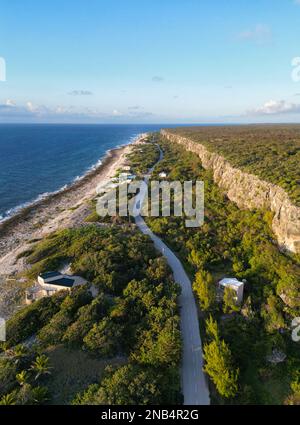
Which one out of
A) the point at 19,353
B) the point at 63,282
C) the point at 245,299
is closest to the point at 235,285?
the point at 245,299

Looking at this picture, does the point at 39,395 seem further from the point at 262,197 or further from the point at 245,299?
the point at 262,197

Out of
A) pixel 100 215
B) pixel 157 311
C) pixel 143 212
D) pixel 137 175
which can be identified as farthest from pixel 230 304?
pixel 137 175

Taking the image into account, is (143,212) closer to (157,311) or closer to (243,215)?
(243,215)

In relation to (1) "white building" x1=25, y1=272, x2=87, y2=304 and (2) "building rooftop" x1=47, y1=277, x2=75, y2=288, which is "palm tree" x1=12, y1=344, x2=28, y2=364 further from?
(2) "building rooftop" x1=47, y1=277, x2=75, y2=288

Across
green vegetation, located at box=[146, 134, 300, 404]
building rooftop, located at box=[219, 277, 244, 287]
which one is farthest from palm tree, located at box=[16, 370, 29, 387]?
building rooftop, located at box=[219, 277, 244, 287]

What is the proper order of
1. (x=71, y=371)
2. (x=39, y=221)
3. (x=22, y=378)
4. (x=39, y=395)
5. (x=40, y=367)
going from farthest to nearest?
(x=39, y=221), (x=71, y=371), (x=40, y=367), (x=22, y=378), (x=39, y=395)

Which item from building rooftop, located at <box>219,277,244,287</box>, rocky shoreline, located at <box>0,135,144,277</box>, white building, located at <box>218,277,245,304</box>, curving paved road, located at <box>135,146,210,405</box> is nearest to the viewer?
curving paved road, located at <box>135,146,210,405</box>

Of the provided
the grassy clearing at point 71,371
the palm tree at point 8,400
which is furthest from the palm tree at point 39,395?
the palm tree at point 8,400
